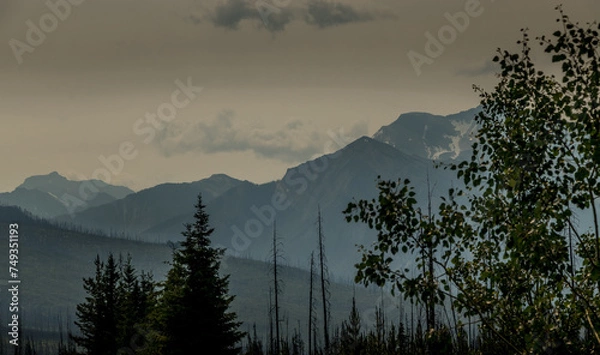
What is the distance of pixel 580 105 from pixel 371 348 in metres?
45.5

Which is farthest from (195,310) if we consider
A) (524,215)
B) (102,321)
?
(524,215)

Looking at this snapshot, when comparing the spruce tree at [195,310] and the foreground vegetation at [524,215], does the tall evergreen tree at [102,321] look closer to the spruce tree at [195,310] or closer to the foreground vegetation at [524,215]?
the spruce tree at [195,310]

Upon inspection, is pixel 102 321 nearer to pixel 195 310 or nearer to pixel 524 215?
pixel 195 310

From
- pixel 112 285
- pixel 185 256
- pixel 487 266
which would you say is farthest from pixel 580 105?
pixel 112 285

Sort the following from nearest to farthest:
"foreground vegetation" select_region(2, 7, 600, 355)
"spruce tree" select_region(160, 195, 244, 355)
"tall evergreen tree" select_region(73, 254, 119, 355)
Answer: "foreground vegetation" select_region(2, 7, 600, 355)
"spruce tree" select_region(160, 195, 244, 355)
"tall evergreen tree" select_region(73, 254, 119, 355)

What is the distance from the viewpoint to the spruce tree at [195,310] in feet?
110

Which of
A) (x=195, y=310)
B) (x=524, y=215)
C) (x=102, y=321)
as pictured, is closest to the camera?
(x=524, y=215)

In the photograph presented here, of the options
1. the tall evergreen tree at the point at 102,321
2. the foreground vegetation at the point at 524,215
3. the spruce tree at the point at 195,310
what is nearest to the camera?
the foreground vegetation at the point at 524,215

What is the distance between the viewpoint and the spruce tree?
33.7 meters

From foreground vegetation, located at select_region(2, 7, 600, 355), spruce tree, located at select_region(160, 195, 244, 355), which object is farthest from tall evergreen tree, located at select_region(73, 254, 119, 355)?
foreground vegetation, located at select_region(2, 7, 600, 355)

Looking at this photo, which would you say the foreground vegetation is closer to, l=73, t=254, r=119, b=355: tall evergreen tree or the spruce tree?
the spruce tree

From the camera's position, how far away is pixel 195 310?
3378cm

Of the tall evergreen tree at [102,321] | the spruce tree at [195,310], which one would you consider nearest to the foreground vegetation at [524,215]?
the spruce tree at [195,310]

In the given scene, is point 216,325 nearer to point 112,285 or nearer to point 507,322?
point 112,285
